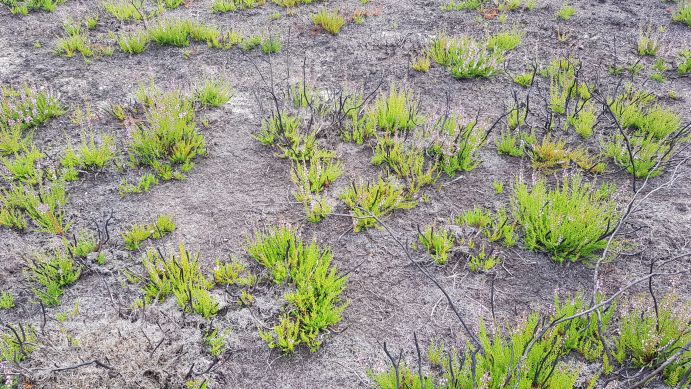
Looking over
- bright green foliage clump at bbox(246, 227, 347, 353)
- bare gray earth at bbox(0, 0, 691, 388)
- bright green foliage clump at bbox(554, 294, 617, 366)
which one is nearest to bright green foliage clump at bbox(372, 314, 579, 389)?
bright green foliage clump at bbox(554, 294, 617, 366)

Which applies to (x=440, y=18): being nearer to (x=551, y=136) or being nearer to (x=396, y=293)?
(x=551, y=136)

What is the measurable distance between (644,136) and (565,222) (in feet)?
6.88

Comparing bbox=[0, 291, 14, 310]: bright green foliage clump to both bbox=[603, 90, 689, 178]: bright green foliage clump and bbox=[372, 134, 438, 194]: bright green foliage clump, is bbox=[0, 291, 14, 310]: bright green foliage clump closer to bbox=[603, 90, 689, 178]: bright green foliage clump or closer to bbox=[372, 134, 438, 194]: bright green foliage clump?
bbox=[372, 134, 438, 194]: bright green foliage clump

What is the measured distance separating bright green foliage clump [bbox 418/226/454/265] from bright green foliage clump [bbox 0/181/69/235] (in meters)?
3.25

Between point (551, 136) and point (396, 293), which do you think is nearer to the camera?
point (396, 293)

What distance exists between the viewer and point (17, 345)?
10.9ft

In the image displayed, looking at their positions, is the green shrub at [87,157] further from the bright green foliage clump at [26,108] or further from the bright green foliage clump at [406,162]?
the bright green foliage clump at [406,162]

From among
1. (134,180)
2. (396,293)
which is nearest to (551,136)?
(396,293)

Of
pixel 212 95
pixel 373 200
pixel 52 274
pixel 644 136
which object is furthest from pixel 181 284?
pixel 644 136

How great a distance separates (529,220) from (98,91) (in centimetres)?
542

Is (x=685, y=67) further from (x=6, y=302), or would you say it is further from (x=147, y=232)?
(x=6, y=302)

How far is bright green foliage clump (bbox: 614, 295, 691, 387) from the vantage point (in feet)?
10.0

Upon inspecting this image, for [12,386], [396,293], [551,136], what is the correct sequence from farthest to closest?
[551,136] < [396,293] < [12,386]

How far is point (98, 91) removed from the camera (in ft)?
20.0
